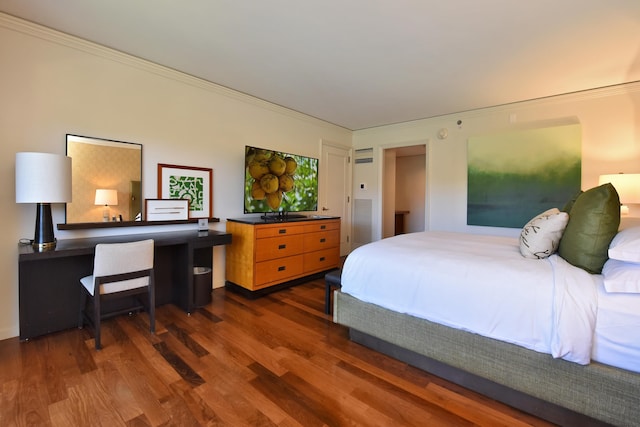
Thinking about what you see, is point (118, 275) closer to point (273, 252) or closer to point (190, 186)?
point (190, 186)

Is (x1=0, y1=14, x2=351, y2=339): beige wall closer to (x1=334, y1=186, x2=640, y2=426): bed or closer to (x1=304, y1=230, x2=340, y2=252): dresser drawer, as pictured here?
(x1=304, y1=230, x2=340, y2=252): dresser drawer

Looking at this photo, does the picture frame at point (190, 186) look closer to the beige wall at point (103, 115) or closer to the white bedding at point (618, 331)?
the beige wall at point (103, 115)

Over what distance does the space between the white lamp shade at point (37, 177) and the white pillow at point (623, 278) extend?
11.1ft

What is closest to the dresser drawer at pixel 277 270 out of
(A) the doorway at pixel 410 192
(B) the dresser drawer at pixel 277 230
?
(B) the dresser drawer at pixel 277 230

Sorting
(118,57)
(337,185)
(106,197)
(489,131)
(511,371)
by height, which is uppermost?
(118,57)

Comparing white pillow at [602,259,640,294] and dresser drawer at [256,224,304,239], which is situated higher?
dresser drawer at [256,224,304,239]

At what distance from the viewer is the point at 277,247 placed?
334 centimetres

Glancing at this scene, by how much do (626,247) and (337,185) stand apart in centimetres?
418

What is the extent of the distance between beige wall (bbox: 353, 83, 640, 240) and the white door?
24 cm

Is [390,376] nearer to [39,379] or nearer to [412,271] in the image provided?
[412,271]

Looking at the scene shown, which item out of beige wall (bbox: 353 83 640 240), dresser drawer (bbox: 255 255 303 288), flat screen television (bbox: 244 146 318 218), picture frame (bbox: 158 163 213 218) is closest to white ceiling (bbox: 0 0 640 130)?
beige wall (bbox: 353 83 640 240)

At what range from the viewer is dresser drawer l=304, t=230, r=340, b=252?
3.73m

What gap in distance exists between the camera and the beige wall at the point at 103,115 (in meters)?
2.20

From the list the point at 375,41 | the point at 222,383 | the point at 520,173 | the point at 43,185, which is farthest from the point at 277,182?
the point at 520,173
